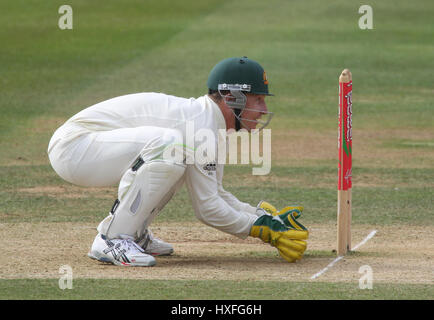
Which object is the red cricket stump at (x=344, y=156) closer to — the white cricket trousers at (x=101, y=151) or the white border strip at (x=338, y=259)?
the white border strip at (x=338, y=259)

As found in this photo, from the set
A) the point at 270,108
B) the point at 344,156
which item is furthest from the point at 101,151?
the point at 270,108

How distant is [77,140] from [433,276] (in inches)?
114

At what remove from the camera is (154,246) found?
774cm

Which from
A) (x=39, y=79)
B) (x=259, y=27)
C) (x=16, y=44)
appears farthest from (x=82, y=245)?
(x=259, y=27)

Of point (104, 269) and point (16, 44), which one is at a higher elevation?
point (16, 44)

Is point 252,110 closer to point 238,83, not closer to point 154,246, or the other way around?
point 238,83

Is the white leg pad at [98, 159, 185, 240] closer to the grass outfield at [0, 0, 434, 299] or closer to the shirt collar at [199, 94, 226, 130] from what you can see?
the grass outfield at [0, 0, 434, 299]

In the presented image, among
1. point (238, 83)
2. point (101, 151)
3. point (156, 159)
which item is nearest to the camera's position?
point (156, 159)

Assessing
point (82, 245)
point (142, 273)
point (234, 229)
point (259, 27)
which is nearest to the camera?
point (142, 273)

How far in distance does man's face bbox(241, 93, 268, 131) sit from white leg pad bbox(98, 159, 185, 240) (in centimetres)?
70

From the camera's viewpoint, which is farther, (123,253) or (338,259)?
(338,259)

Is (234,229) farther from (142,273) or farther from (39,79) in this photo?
(39,79)

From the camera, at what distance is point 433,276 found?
692cm

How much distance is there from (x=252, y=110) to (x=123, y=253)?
152cm
